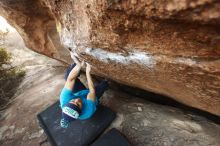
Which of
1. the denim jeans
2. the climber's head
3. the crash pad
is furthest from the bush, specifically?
the climber's head

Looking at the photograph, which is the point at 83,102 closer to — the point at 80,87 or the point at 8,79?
the point at 80,87

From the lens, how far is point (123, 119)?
449 cm

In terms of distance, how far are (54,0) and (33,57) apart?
6063 mm

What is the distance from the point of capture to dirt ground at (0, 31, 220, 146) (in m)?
3.93

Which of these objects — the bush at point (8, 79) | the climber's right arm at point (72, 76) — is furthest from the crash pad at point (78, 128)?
the bush at point (8, 79)

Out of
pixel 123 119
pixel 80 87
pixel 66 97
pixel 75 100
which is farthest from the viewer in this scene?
pixel 80 87

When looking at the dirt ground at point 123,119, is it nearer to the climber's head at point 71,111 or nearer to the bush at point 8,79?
the bush at point 8,79

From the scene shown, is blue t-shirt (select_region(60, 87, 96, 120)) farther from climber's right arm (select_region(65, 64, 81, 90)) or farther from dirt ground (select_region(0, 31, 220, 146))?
dirt ground (select_region(0, 31, 220, 146))

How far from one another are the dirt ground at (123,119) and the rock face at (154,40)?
0.65 metres

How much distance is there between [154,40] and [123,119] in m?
2.36

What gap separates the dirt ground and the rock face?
65 cm

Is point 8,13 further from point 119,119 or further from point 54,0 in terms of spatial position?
point 119,119

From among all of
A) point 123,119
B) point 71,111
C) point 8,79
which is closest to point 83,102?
point 71,111

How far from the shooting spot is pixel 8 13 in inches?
206
